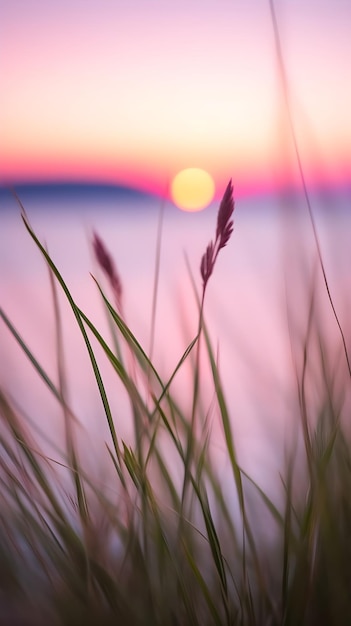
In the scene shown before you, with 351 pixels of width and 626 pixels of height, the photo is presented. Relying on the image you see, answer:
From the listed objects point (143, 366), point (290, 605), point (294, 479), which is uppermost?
point (143, 366)

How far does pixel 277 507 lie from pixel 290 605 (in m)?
0.14

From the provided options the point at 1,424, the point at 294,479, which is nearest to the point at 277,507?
the point at 294,479

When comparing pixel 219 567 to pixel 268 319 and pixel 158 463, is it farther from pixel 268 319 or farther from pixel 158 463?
pixel 268 319

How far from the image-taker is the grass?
1.88 feet

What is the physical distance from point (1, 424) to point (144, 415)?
129 millimetres

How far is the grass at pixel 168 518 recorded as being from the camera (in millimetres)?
573

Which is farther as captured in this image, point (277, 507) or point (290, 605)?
point (277, 507)

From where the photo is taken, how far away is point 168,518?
67 cm

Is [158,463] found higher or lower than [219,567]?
higher

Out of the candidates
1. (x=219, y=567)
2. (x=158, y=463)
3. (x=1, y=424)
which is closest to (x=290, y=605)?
(x=219, y=567)

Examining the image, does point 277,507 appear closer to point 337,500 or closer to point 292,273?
point 337,500

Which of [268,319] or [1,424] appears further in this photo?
[268,319]

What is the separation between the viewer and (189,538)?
0.66 metres

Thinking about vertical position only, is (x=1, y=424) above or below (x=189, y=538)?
above
